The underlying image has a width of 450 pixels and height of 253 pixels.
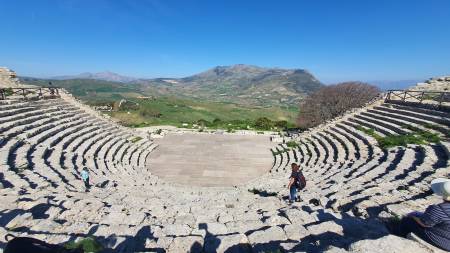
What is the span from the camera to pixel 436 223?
4.38 metres

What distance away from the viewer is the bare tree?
32.1 meters

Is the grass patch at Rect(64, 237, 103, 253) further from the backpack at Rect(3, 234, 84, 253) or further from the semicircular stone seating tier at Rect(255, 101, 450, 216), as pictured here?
the semicircular stone seating tier at Rect(255, 101, 450, 216)

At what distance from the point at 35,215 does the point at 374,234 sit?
7.24 metres

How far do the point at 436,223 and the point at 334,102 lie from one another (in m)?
30.4

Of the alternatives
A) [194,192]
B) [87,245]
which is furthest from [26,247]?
[194,192]

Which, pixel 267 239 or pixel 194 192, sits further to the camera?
pixel 194 192

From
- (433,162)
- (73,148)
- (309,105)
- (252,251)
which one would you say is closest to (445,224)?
(252,251)

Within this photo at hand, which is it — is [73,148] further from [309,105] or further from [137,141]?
[309,105]

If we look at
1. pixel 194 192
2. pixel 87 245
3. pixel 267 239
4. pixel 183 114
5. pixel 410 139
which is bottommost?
pixel 183 114

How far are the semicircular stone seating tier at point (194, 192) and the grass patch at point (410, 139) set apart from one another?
19.3 inches

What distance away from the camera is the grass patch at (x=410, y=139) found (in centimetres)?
1365

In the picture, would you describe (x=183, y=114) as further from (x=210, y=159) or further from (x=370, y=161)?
(x=370, y=161)

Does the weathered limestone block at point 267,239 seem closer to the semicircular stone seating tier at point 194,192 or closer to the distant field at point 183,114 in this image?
the semicircular stone seating tier at point 194,192

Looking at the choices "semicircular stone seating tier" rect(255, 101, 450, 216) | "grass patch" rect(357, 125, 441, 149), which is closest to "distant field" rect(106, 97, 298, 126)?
"semicircular stone seating tier" rect(255, 101, 450, 216)
